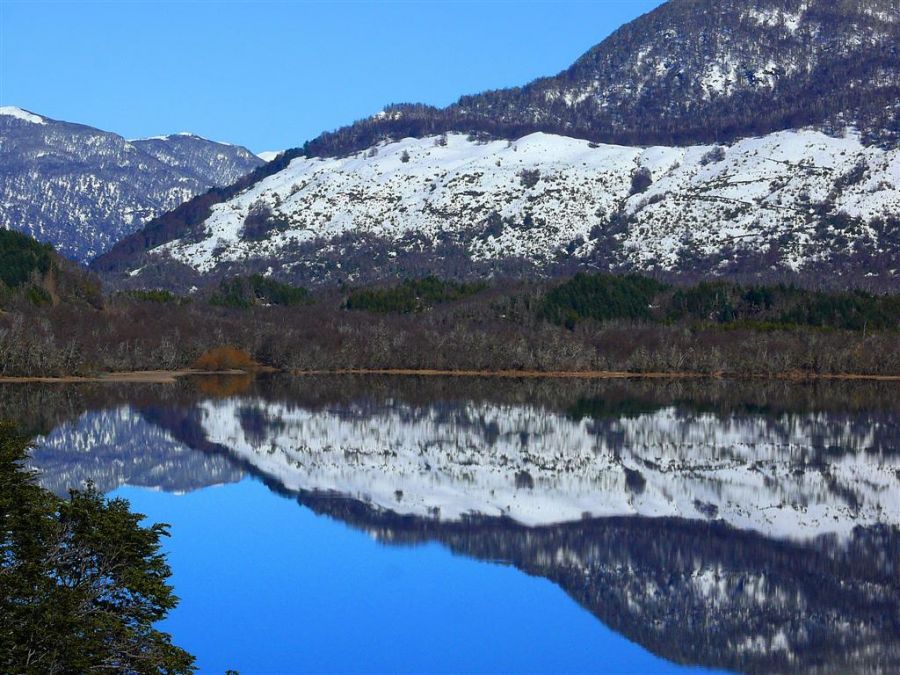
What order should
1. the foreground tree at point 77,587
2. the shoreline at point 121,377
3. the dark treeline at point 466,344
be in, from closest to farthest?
the foreground tree at point 77,587 → the shoreline at point 121,377 → the dark treeline at point 466,344

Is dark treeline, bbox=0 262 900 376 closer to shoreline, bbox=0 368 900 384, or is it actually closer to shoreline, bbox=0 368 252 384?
shoreline, bbox=0 368 900 384

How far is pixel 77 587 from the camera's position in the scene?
26.7m

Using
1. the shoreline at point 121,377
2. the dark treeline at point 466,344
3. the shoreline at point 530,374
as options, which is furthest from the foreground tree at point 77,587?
the dark treeline at point 466,344

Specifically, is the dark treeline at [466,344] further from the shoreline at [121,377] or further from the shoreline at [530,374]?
the shoreline at [121,377]

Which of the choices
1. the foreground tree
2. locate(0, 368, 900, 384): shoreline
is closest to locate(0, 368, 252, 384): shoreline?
locate(0, 368, 900, 384): shoreline

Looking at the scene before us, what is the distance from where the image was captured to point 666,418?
333ft

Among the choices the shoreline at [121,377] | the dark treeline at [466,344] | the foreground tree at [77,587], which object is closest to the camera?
the foreground tree at [77,587]

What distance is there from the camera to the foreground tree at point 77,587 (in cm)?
2523

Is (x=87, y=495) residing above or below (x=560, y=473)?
above

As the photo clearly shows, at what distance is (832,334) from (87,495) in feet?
535

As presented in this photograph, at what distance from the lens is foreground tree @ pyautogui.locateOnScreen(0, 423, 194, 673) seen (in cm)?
2523

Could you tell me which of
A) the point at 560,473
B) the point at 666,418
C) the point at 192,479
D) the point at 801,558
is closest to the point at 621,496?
the point at 560,473

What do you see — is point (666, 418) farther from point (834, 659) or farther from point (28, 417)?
point (834, 659)

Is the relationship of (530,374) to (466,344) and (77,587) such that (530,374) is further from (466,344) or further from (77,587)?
(77,587)
